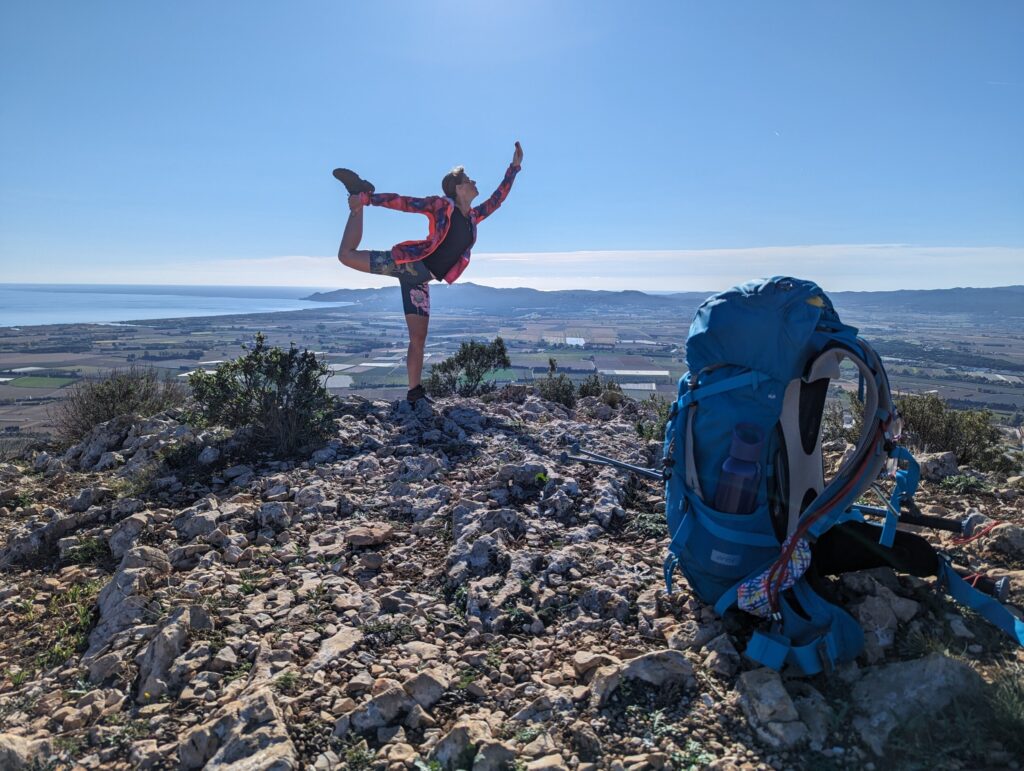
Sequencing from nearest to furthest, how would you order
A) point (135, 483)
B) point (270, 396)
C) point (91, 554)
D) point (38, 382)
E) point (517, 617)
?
point (517, 617) → point (91, 554) → point (135, 483) → point (270, 396) → point (38, 382)

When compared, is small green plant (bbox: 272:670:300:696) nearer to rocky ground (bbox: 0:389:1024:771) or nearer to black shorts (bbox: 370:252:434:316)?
rocky ground (bbox: 0:389:1024:771)

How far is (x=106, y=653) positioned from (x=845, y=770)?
3186 mm

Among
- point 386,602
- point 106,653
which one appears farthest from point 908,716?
point 106,653

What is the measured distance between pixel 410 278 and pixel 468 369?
2816 mm

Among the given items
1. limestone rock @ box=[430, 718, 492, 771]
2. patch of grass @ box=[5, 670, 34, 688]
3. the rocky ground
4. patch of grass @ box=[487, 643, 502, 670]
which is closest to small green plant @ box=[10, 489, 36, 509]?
the rocky ground

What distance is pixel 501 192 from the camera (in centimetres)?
772

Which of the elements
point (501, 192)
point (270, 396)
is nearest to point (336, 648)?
point (270, 396)

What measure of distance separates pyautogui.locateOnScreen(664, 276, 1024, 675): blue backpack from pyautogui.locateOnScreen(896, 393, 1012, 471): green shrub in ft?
11.7

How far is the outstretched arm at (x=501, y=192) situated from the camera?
757 cm

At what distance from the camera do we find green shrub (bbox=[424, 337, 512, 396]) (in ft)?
31.3

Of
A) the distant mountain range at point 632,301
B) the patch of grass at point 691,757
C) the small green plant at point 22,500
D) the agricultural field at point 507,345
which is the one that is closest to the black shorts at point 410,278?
the agricultural field at point 507,345

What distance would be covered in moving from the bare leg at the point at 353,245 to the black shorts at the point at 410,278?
0.11 m

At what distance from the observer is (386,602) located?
10.3 feet

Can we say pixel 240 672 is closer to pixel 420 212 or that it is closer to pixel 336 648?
pixel 336 648
